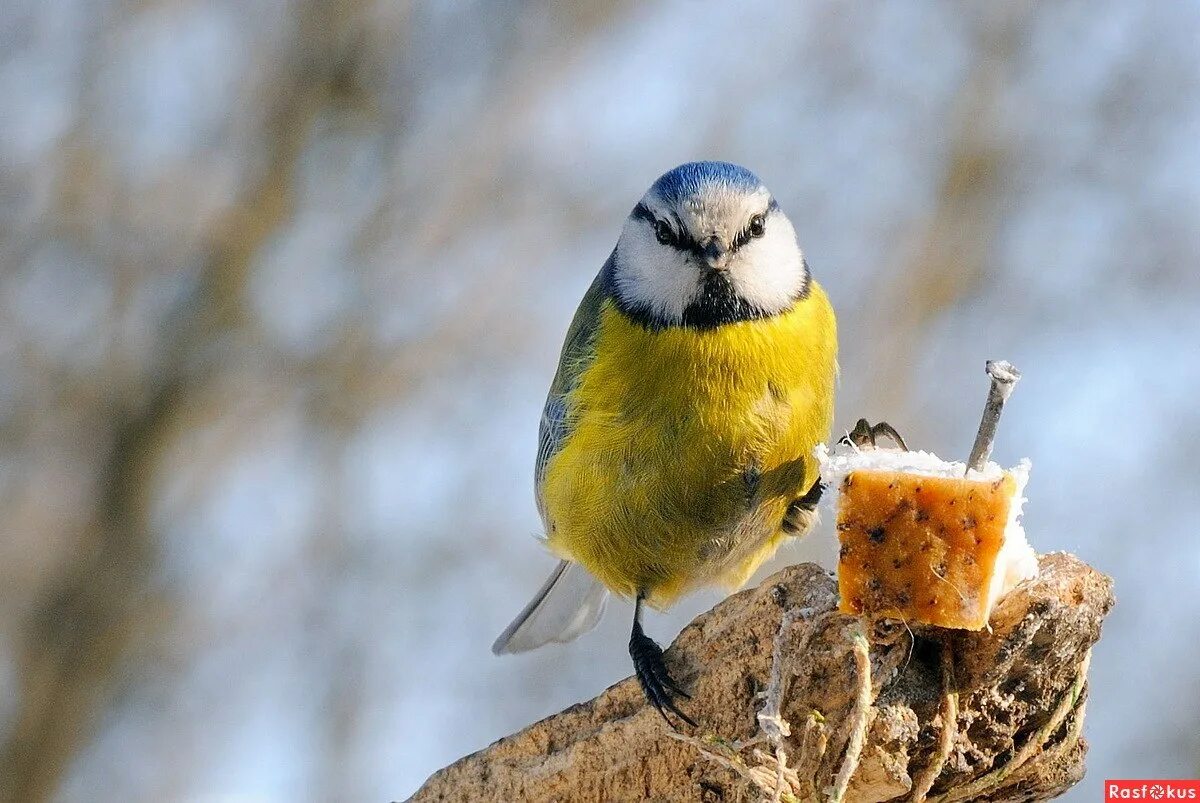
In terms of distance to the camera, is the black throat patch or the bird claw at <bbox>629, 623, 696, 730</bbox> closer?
the bird claw at <bbox>629, 623, 696, 730</bbox>

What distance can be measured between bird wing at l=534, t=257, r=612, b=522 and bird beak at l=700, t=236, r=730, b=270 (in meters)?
0.42

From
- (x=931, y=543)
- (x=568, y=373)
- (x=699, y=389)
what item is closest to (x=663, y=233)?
(x=699, y=389)

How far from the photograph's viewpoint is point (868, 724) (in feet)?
6.41

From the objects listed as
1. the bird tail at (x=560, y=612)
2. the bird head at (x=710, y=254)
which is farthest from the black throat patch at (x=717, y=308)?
the bird tail at (x=560, y=612)

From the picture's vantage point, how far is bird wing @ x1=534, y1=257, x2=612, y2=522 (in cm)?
316

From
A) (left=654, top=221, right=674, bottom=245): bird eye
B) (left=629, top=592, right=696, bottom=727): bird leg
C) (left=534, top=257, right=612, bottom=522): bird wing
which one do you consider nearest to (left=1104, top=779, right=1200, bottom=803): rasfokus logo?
(left=629, top=592, right=696, bottom=727): bird leg

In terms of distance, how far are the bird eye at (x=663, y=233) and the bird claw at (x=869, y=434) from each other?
0.64 metres

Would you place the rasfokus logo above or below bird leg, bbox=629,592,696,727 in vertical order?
below

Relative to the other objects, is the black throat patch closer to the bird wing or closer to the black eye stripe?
the black eye stripe

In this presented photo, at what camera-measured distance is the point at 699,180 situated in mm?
2857

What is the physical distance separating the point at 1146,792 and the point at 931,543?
277cm

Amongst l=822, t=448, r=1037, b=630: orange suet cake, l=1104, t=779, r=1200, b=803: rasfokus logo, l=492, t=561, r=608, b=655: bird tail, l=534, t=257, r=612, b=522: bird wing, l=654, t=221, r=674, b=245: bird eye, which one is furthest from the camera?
l=492, t=561, r=608, b=655: bird tail

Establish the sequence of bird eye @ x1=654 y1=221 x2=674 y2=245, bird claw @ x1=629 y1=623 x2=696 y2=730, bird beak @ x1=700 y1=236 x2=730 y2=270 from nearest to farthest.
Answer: bird claw @ x1=629 y1=623 x2=696 y2=730 < bird beak @ x1=700 y1=236 x2=730 y2=270 < bird eye @ x1=654 y1=221 x2=674 y2=245

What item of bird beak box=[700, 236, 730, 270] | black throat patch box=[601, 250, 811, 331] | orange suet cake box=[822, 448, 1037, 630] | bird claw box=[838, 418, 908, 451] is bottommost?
orange suet cake box=[822, 448, 1037, 630]
